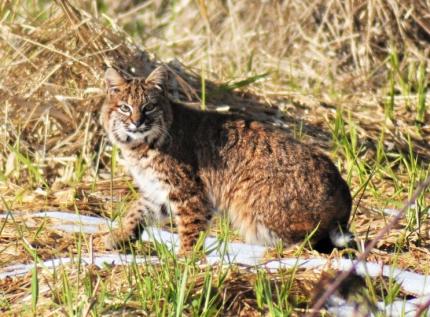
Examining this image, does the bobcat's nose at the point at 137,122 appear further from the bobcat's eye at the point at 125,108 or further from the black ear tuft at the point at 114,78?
the black ear tuft at the point at 114,78

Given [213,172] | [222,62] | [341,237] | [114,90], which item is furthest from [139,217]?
[222,62]

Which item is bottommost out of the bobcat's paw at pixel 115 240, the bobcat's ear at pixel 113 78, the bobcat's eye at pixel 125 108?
the bobcat's paw at pixel 115 240

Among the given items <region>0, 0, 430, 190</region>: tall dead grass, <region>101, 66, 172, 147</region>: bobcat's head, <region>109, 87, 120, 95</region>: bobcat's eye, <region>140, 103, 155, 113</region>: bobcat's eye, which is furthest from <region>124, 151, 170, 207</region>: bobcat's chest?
<region>0, 0, 430, 190</region>: tall dead grass

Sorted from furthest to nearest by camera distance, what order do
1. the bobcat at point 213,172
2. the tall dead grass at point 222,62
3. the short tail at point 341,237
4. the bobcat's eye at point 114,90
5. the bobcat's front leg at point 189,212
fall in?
the tall dead grass at point 222,62 → the bobcat's eye at point 114,90 → the bobcat's front leg at point 189,212 → the bobcat at point 213,172 → the short tail at point 341,237

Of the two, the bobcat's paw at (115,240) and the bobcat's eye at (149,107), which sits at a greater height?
the bobcat's eye at (149,107)

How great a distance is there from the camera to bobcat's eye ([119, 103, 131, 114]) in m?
5.47

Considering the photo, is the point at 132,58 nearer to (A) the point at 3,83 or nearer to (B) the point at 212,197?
(A) the point at 3,83

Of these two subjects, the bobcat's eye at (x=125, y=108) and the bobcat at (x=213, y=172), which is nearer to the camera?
the bobcat at (x=213, y=172)

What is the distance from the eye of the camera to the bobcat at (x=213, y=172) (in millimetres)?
5168

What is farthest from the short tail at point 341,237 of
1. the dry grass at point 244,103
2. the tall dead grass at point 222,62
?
the tall dead grass at point 222,62

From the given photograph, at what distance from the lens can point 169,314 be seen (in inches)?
150

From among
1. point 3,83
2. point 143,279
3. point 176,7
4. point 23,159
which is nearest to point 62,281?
point 143,279

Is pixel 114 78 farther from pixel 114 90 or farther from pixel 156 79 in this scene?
pixel 156 79

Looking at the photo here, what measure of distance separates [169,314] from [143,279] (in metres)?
0.29
